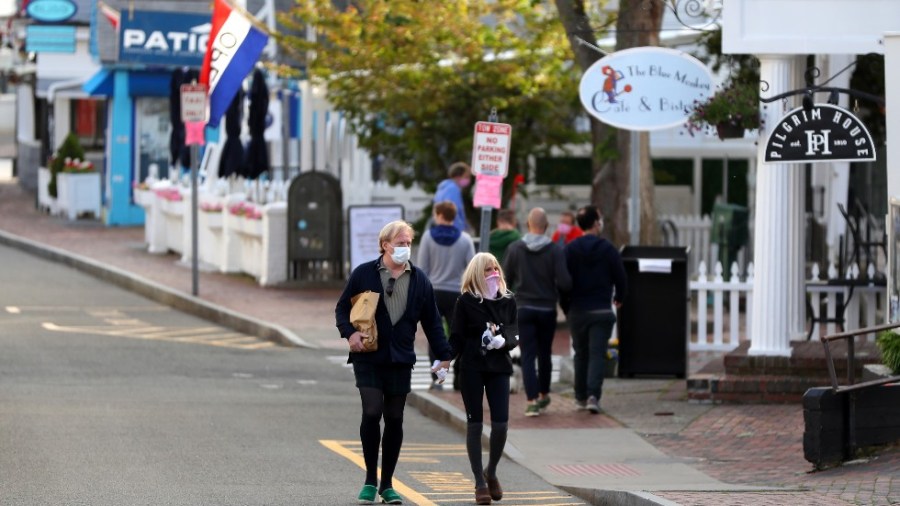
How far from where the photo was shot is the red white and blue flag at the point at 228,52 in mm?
25656

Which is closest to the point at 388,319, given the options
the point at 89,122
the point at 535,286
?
the point at 535,286

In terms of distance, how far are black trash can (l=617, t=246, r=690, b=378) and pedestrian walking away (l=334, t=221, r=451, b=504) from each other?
6.23 meters

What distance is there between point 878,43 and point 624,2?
576 centimetres

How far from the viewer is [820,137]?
47.4 feet

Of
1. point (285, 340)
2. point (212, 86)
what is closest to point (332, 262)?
point (212, 86)

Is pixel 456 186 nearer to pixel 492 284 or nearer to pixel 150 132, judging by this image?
pixel 492 284

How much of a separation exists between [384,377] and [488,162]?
5.70 m

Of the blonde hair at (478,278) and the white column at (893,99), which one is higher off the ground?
the white column at (893,99)

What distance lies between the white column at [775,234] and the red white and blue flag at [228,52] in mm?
11921

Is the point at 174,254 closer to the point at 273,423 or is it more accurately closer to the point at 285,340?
the point at 285,340

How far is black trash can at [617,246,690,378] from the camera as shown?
16781 mm

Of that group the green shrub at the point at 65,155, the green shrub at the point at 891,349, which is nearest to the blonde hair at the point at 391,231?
the green shrub at the point at 891,349

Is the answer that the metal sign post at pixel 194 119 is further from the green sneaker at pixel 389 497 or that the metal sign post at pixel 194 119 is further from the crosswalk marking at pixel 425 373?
the green sneaker at pixel 389 497

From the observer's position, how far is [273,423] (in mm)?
14445
